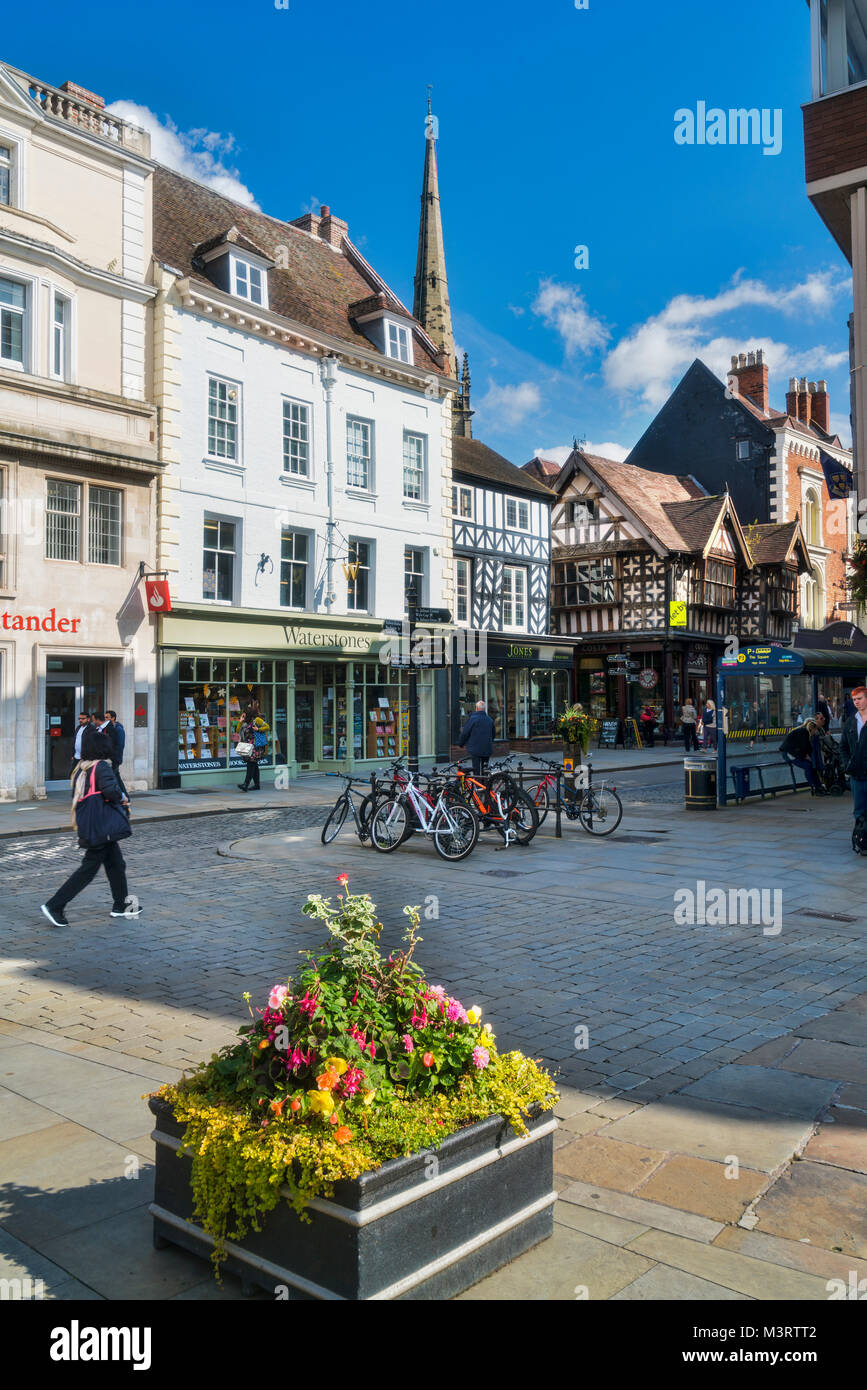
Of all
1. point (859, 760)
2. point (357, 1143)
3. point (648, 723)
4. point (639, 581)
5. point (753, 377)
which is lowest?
point (357, 1143)

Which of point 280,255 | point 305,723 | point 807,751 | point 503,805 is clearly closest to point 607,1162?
point 503,805

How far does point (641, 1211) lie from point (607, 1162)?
1.52ft

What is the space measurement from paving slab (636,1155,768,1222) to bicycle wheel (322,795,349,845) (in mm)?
10337

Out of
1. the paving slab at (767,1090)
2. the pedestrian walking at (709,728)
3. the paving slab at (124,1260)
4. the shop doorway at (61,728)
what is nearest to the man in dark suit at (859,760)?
the paving slab at (767,1090)

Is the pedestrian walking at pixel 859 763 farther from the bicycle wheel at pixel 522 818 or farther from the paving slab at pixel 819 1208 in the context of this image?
the paving slab at pixel 819 1208

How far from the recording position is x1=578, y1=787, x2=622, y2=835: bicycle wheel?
14827 millimetres

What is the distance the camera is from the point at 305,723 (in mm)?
26078

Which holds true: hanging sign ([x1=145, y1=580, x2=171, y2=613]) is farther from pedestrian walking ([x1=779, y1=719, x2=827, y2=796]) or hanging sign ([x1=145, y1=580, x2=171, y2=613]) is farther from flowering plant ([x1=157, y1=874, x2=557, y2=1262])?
flowering plant ([x1=157, y1=874, x2=557, y2=1262])

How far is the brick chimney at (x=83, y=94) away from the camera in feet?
72.4

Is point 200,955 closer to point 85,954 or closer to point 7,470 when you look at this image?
point 85,954

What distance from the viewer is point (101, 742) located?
915cm

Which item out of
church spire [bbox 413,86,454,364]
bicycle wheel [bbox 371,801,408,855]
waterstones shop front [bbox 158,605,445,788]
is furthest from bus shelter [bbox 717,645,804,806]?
church spire [bbox 413,86,454,364]

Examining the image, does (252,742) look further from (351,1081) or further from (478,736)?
(351,1081)
